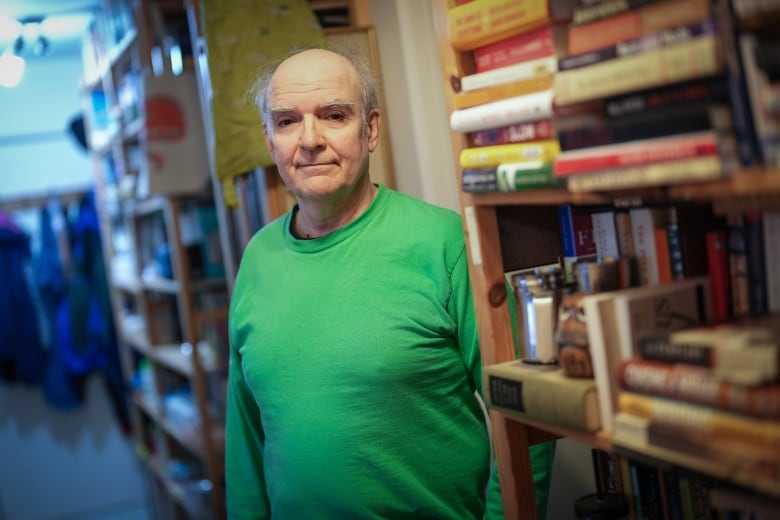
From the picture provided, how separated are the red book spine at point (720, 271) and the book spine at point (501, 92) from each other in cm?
30

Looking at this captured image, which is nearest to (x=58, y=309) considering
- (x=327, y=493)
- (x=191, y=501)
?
(x=191, y=501)

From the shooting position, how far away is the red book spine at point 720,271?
1135 millimetres

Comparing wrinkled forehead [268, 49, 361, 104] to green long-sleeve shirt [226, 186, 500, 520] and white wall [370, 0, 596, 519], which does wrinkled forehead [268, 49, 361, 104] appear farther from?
white wall [370, 0, 596, 519]

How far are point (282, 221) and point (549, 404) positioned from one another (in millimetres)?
895

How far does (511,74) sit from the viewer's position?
1.21 m

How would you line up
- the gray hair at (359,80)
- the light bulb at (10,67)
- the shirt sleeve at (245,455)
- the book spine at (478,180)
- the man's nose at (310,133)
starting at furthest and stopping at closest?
1. the light bulb at (10,67)
2. the shirt sleeve at (245,455)
3. the gray hair at (359,80)
4. the man's nose at (310,133)
5. the book spine at (478,180)

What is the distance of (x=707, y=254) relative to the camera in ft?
3.86

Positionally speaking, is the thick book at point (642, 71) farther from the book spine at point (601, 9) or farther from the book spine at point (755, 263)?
the book spine at point (755, 263)

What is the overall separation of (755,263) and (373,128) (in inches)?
35.8

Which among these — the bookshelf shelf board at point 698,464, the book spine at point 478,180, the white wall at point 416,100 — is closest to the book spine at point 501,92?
the book spine at point 478,180

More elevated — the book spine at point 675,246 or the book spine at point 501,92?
the book spine at point 501,92

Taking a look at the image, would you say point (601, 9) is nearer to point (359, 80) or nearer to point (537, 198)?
point (537, 198)

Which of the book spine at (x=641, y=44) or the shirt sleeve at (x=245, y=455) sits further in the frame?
the shirt sleeve at (x=245, y=455)

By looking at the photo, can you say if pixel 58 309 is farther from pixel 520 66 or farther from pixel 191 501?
pixel 520 66
